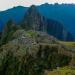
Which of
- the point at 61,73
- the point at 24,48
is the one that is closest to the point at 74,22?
the point at 24,48

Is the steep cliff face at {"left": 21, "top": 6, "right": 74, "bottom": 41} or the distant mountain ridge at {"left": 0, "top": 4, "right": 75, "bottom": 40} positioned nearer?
the steep cliff face at {"left": 21, "top": 6, "right": 74, "bottom": 41}

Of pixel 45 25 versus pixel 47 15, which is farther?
pixel 47 15

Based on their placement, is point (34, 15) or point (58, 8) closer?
point (34, 15)

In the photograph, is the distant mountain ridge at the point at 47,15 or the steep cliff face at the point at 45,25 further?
the distant mountain ridge at the point at 47,15

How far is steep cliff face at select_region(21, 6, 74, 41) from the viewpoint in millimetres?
91613

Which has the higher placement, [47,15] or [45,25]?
[47,15]

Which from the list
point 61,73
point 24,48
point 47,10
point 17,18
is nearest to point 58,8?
point 47,10

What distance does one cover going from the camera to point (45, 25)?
325 feet

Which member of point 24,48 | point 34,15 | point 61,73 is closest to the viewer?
point 61,73

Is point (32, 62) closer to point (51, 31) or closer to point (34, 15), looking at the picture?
point (34, 15)

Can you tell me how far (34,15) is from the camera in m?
93.9

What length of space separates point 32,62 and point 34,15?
202 feet

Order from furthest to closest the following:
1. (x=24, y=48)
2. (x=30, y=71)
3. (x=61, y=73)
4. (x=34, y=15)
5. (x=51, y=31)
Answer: (x=51, y=31) < (x=34, y=15) < (x=24, y=48) < (x=30, y=71) < (x=61, y=73)

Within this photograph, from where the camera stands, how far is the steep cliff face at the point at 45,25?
91613 mm
